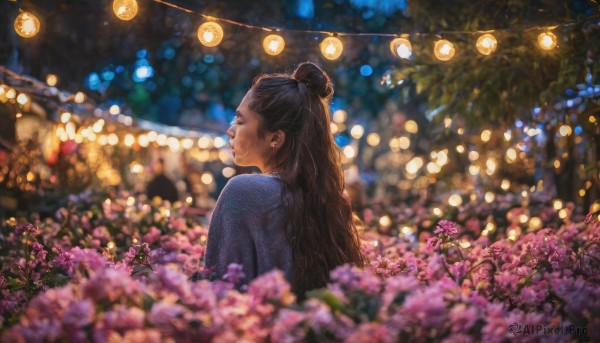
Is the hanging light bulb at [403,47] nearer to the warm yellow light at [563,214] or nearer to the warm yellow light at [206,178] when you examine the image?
the warm yellow light at [563,214]

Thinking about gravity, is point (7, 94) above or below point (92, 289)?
above

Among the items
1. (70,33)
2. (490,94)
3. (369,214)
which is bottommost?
(369,214)

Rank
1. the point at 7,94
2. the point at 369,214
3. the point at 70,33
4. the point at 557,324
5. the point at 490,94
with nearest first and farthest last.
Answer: the point at 557,324, the point at 490,94, the point at 7,94, the point at 369,214, the point at 70,33

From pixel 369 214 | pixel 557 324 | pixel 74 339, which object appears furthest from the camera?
pixel 369 214

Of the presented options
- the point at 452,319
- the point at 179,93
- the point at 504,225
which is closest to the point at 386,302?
the point at 452,319

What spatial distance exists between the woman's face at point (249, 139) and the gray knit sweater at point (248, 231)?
379mm

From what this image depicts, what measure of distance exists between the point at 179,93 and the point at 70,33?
4570 mm

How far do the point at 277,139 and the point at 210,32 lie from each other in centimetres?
273

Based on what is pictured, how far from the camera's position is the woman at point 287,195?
3002mm

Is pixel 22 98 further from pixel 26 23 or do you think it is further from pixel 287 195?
pixel 287 195

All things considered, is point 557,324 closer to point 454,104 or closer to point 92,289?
point 92,289

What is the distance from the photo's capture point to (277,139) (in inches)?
135

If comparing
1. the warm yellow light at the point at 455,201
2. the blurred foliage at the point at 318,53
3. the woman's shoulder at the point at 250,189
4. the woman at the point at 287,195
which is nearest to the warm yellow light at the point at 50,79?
the blurred foliage at the point at 318,53

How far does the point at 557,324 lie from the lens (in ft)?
8.61
